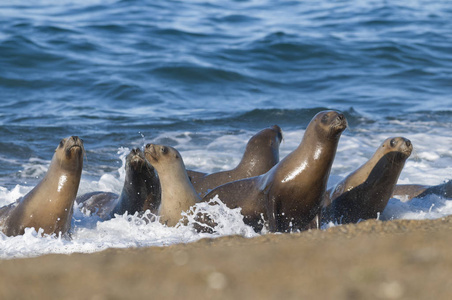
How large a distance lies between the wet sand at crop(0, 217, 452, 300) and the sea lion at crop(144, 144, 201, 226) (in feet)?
11.1

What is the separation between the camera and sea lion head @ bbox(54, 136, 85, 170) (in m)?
6.80

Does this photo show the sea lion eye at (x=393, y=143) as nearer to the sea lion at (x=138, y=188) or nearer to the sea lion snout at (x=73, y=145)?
the sea lion at (x=138, y=188)

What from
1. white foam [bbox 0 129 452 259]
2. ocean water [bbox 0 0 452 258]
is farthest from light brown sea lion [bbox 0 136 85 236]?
ocean water [bbox 0 0 452 258]

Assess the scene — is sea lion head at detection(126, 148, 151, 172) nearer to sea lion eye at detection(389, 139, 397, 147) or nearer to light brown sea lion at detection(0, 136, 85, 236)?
light brown sea lion at detection(0, 136, 85, 236)

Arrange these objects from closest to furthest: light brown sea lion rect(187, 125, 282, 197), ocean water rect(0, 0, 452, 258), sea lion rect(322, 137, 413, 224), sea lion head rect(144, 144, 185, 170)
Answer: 1. sea lion head rect(144, 144, 185, 170)
2. sea lion rect(322, 137, 413, 224)
3. light brown sea lion rect(187, 125, 282, 197)
4. ocean water rect(0, 0, 452, 258)

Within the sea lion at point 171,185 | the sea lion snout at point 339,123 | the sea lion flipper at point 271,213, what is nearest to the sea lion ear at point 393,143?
the sea lion snout at point 339,123

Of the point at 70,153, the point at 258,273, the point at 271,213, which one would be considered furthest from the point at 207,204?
the point at 258,273

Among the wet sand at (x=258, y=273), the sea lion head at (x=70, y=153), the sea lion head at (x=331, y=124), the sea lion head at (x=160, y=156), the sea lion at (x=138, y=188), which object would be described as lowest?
the sea lion at (x=138, y=188)

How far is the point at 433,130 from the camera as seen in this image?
13.8 m

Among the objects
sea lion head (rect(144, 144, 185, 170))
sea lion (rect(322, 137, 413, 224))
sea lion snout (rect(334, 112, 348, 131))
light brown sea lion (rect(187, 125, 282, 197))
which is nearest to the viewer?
sea lion snout (rect(334, 112, 348, 131))

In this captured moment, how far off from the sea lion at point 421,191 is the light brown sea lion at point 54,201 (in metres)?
4.10

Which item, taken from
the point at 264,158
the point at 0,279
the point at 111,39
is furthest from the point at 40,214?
the point at 111,39

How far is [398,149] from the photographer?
25.0 feet

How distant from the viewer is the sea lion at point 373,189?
25.1ft
